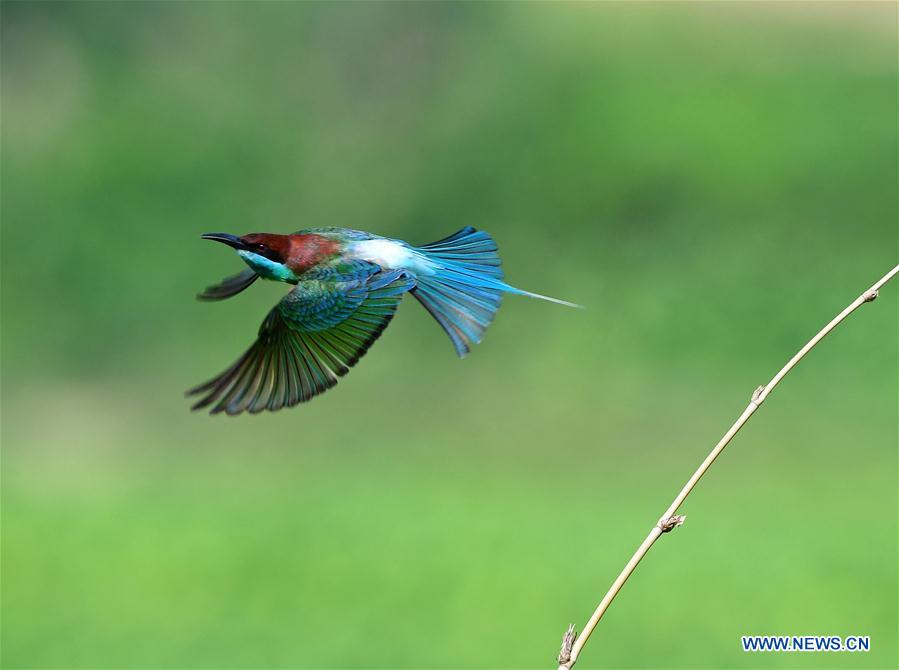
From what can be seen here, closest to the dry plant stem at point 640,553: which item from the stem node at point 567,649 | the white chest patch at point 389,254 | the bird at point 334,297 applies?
the stem node at point 567,649

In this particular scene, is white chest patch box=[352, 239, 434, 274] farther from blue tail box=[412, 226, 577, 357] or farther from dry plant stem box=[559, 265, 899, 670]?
dry plant stem box=[559, 265, 899, 670]

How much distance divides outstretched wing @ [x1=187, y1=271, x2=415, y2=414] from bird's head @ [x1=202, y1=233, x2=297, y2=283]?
0.07 m

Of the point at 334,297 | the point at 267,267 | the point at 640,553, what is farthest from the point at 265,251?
the point at 640,553

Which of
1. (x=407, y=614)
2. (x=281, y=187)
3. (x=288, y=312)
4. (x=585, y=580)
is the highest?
(x=281, y=187)

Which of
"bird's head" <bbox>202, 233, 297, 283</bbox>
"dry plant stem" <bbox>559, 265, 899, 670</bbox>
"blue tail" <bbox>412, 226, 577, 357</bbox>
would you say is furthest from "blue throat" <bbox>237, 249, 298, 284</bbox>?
"dry plant stem" <bbox>559, 265, 899, 670</bbox>

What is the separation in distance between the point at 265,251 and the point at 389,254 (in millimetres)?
268

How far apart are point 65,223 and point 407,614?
13.8ft

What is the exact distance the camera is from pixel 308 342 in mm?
2082

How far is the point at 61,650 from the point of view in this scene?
5883 millimetres

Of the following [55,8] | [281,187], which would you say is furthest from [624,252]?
[55,8]

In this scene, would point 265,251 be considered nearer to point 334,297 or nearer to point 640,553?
point 334,297

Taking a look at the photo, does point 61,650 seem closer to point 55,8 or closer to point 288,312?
point 288,312

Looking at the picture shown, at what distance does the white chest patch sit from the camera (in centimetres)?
206

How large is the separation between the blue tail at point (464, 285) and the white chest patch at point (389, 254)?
2cm
